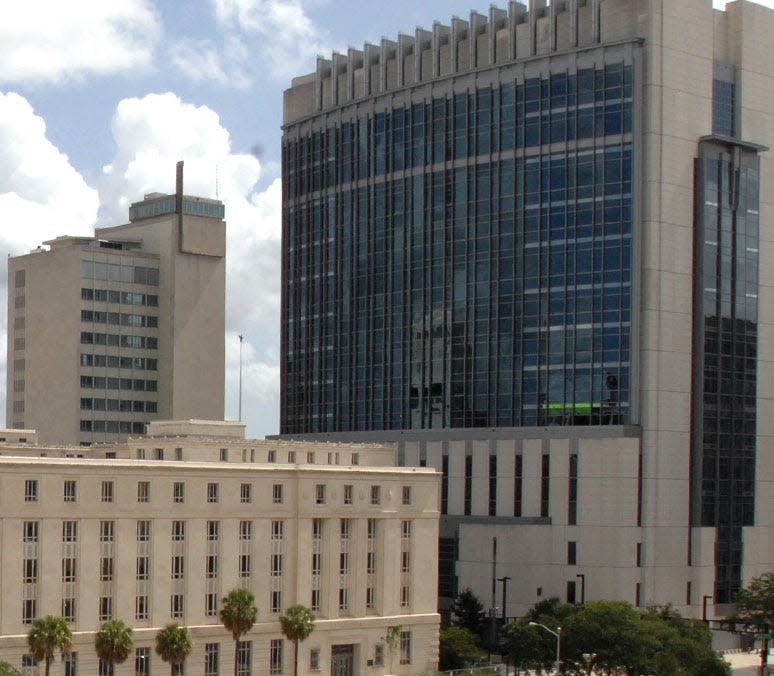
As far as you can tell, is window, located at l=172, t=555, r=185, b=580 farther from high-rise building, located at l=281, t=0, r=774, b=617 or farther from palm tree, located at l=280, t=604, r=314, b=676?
high-rise building, located at l=281, t=0, r=774, b=617

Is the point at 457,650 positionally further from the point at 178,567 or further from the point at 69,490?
the point at 69,490

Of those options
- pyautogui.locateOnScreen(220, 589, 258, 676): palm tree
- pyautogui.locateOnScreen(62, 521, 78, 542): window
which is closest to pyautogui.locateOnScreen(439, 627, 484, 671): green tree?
pyautogui.locateOnScreen(220, 589, 258, 676): palm tree

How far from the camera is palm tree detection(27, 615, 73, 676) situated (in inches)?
4855

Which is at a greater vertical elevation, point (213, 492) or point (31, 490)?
point (31, 490)

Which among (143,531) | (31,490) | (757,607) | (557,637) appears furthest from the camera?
(757,607)

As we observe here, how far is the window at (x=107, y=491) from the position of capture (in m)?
134

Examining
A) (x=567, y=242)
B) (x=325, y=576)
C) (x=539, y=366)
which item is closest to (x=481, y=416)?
(x=539, y=366)

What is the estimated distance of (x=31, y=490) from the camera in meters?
130

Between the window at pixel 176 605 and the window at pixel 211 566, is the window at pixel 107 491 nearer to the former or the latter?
the window at pixel 176 605

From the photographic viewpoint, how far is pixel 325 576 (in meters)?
148

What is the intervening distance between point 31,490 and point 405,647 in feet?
137

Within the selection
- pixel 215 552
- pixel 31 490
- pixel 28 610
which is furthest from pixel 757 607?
pixel 31 490

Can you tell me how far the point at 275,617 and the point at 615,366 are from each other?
50845 mm

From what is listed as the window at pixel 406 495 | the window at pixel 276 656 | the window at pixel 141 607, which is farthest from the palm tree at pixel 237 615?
the window at pixel 406 495
